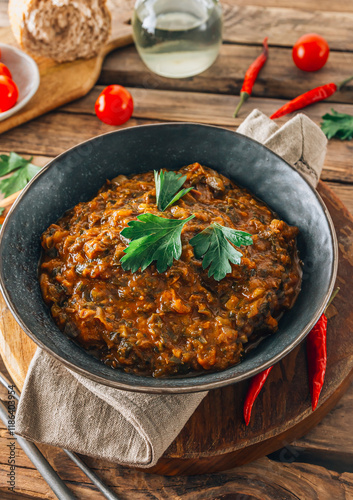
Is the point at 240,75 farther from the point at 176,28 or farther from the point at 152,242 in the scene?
the point at 152,242

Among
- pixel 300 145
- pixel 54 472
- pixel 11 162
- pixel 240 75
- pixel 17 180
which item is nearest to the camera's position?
pixel 54 472

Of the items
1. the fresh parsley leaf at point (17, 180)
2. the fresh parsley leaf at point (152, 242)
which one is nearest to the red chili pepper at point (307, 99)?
the fresh parsley leaf at point (17, 180)

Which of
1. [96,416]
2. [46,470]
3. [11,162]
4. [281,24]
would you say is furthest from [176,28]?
[46,470]

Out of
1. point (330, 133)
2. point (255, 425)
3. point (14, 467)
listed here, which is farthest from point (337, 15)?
point (14, 467)

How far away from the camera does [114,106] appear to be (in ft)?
14.6

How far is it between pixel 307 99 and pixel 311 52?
1.93 feet

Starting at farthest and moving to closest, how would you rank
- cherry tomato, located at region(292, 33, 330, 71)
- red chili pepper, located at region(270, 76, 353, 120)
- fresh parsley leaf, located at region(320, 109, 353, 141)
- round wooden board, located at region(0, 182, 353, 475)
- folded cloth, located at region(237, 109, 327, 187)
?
cherry tomato, located at region(292, 33, 330, 71), red chili pepper, located at region(270, 76, 353, 120), fresh parsley leaf, located at region(320, 109, 353, 141), folded cloth, located at region(237, 109, 327, 187), round wooden board, located at region(0, 182, 353, 475)

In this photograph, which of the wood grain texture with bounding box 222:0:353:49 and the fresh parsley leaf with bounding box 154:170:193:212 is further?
the wood grain texture with bounding box 222:0:353:49

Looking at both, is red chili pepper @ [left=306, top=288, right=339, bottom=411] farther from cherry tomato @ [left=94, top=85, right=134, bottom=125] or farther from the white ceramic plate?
the white ceramic plate

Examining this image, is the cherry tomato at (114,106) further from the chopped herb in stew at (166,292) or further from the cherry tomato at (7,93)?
the chopped herb in stew at (166,292)

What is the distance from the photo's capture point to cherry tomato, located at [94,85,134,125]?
4445mm

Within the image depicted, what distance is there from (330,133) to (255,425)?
2777mm

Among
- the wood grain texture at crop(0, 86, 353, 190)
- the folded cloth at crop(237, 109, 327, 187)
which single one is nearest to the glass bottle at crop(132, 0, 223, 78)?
the wood grain texture at crop(0, 86, 353, 190)

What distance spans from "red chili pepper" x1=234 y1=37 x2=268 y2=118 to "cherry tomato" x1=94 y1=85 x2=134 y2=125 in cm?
102
